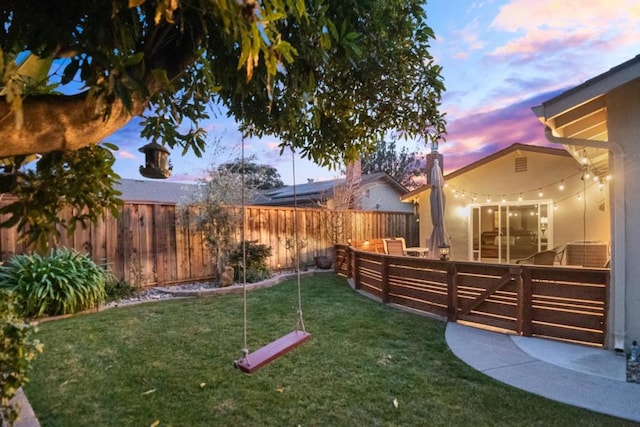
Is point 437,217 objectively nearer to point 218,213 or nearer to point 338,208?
point 338,208

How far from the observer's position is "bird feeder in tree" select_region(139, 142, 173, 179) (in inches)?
173

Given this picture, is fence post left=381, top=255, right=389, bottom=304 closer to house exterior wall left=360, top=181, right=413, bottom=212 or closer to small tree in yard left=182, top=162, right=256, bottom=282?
small tree in yard left=182, top=162, right=256, bottom=282

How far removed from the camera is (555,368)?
13.1ft

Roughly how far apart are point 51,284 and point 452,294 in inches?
250

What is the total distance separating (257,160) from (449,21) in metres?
6.10

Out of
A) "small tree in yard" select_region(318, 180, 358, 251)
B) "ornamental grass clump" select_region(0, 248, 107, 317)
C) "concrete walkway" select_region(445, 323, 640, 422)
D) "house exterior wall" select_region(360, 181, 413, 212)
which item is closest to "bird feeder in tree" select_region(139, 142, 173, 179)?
"ornamental grass clump" select_region(0, 248, 107, 317)

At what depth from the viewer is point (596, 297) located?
A: 4680 millimetres

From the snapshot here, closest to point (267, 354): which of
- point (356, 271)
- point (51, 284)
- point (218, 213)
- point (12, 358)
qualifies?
point (12, 358)

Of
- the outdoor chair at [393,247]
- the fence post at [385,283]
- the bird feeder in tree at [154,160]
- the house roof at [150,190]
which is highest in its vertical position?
the house roof at [150,190]

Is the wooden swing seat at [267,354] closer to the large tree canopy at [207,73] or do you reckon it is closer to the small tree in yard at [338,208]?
the large tree canopy at [207,73]

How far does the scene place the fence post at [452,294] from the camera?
5.84 m

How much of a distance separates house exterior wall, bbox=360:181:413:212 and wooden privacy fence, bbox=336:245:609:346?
434 inches

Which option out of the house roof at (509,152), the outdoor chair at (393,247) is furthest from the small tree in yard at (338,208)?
the house roof at (509,152)

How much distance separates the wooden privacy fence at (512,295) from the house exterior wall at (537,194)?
15.7 feet
